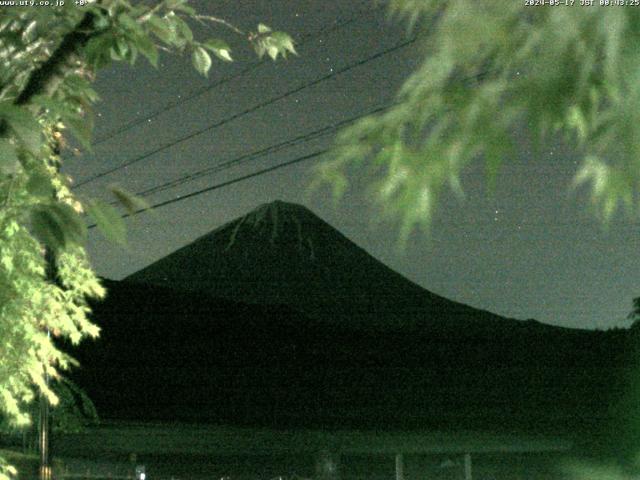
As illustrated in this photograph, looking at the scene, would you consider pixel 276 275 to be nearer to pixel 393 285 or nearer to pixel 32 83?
pixel 393 285

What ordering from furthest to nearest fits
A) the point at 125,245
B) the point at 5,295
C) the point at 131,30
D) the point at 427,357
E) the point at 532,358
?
1. the point at 427,357
2. the point at 532,358
3. the point at 5,295
4. the point at 131,30
5. the point at 125,245

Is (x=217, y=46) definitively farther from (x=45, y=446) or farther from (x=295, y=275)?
(x=295, y=275)

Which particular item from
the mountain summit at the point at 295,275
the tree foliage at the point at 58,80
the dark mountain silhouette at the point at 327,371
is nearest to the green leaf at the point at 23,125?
the tree foliage at the point at 58,80

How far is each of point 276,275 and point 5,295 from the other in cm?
3228

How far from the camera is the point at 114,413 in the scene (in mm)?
21312

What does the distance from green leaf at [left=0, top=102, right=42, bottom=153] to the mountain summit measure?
28459mm

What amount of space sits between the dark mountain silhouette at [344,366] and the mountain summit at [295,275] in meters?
0.33

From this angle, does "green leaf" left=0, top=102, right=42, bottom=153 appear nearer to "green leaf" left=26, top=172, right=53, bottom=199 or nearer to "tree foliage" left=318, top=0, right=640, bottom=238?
"green leaf" left=26, top=172, right=53, bottom=199

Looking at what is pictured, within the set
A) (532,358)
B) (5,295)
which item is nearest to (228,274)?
(532,358)

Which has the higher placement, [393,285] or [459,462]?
[393,285]

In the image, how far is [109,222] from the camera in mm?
2146

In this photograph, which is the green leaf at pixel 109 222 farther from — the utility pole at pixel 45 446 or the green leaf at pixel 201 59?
the utility pole at pixel 45 446

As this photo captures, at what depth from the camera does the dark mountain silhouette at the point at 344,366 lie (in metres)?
19.4

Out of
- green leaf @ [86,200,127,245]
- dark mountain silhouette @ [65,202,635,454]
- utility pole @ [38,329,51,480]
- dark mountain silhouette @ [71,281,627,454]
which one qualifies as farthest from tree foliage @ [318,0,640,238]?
dark mountain silhouette @ [71,281,627,454]
